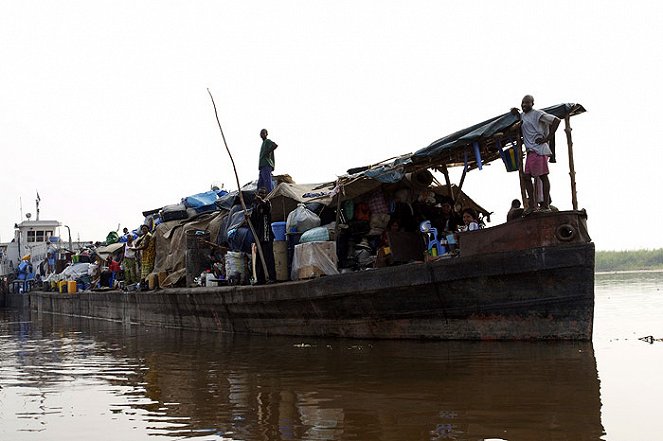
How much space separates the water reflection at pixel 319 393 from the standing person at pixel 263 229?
189cm

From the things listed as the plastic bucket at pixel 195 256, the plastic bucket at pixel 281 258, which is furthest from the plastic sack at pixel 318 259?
the plastic bucket at pixel 195 256

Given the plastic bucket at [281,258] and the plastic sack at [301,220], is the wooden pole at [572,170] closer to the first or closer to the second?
the plastic sack at [301,220]

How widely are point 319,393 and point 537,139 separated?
13.0 feet

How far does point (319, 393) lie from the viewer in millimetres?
5973

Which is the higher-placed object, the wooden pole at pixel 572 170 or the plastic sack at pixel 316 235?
the wooden pole at pixel 572 170

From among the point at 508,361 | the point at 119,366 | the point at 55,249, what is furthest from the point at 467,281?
the point at 55,249

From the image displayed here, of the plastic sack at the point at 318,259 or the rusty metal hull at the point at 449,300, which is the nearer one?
the rusty metal hull at the point at 449,300

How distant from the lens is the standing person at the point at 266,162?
41.4 ft

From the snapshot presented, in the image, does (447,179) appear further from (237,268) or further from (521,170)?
(237,268)

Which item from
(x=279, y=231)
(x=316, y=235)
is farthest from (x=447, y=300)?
(x=279, y=231)

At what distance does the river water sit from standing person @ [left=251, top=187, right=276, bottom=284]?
69.7 inches

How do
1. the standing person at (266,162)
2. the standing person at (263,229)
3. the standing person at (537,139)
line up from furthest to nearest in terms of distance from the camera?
the standing person at (266,162), the standing person at (263,229), the standing person at (537,139)

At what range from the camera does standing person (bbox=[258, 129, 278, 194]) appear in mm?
12621

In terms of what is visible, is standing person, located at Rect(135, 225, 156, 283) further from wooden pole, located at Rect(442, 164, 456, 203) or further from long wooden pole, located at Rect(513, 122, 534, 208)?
long wooden pole, located at Rect(513, 122, 534, 208)
